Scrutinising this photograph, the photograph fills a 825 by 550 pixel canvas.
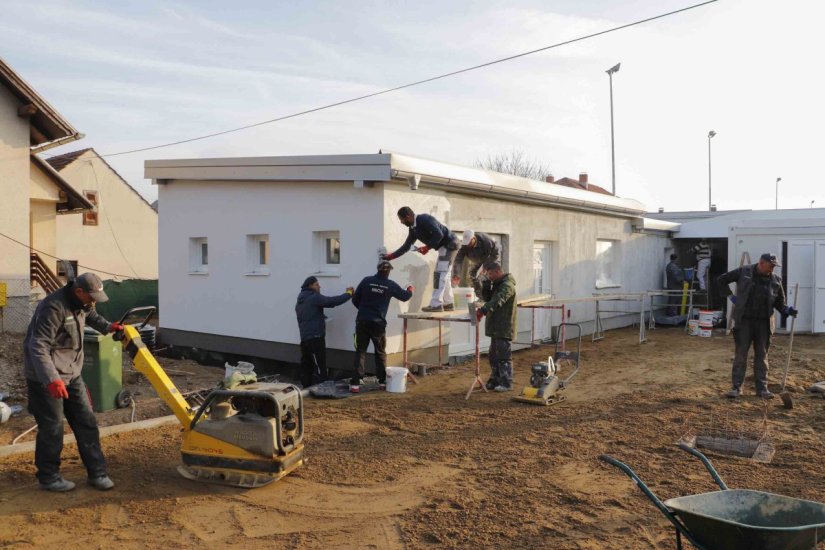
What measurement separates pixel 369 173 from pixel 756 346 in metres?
6.17

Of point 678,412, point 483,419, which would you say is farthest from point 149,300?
point 678,412

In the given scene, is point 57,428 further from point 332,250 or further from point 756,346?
point 756,346

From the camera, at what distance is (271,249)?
12.0 metres

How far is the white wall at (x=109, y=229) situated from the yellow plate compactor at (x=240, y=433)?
845 inches

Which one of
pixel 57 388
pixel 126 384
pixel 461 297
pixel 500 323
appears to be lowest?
pixel 126 384

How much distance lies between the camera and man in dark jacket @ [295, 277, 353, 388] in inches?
412

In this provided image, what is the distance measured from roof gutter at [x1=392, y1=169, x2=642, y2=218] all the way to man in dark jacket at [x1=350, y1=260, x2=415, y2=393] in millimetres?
1517

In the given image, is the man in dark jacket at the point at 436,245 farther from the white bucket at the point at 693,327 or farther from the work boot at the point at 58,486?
the white bucket at the point at 693,327

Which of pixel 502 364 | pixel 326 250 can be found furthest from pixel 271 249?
pixel 502 364

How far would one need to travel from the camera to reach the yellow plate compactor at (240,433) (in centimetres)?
577

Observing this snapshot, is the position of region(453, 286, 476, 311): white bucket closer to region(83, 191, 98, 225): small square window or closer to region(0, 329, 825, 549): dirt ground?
region(0, 329, 825, 549): dirt ground

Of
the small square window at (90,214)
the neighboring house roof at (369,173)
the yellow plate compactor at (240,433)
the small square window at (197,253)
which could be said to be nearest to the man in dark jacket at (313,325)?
the neighboring house roof at (369,173)

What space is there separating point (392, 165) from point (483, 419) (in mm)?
4088

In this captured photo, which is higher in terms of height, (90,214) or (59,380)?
(90,214)
